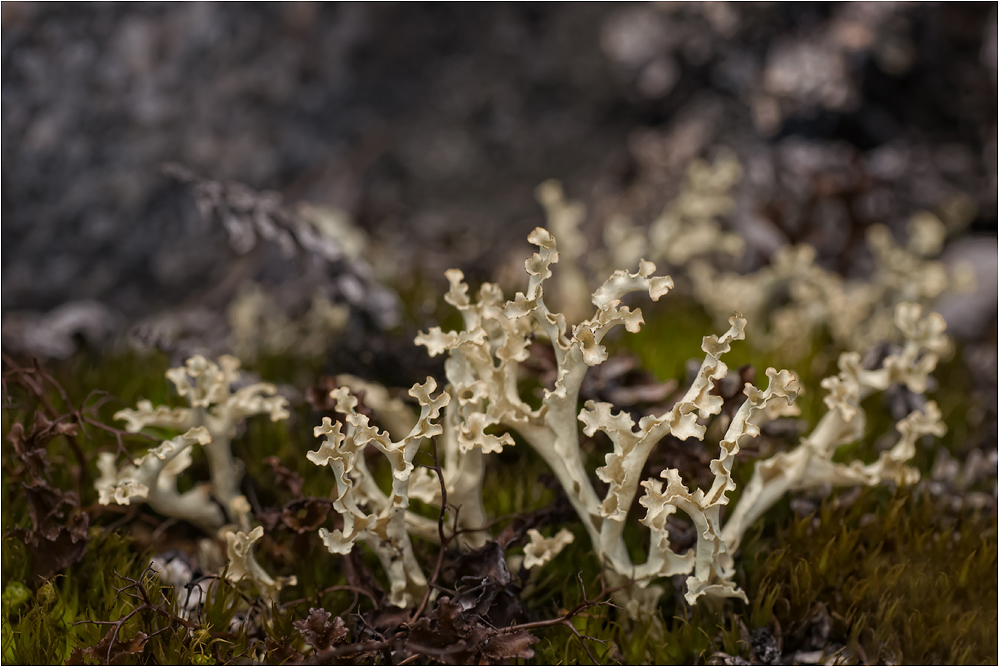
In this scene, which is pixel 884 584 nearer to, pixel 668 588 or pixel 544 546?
pixel 668 588

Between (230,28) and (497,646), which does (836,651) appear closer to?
(497,646)

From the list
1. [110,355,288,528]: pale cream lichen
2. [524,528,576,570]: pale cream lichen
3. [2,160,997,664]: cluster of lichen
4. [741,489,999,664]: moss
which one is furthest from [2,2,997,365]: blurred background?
[741,489,999,664]: moss

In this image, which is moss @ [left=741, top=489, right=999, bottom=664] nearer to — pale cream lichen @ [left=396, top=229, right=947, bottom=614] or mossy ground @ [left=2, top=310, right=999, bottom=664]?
mossy ground @ [left=2, top=310, right=999, bottom=664]

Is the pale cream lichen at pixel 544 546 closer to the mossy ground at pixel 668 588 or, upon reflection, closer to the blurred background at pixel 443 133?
the mossy ground at pixel 668 588

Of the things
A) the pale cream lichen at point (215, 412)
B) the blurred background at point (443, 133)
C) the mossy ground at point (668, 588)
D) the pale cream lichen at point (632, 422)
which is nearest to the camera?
the pale cream lichen at point (632, 422)

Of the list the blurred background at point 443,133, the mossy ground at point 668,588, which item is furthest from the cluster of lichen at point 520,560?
the blurred background at point 443,133

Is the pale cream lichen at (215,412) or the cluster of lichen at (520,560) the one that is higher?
the pale cream lichen at (215,412)
